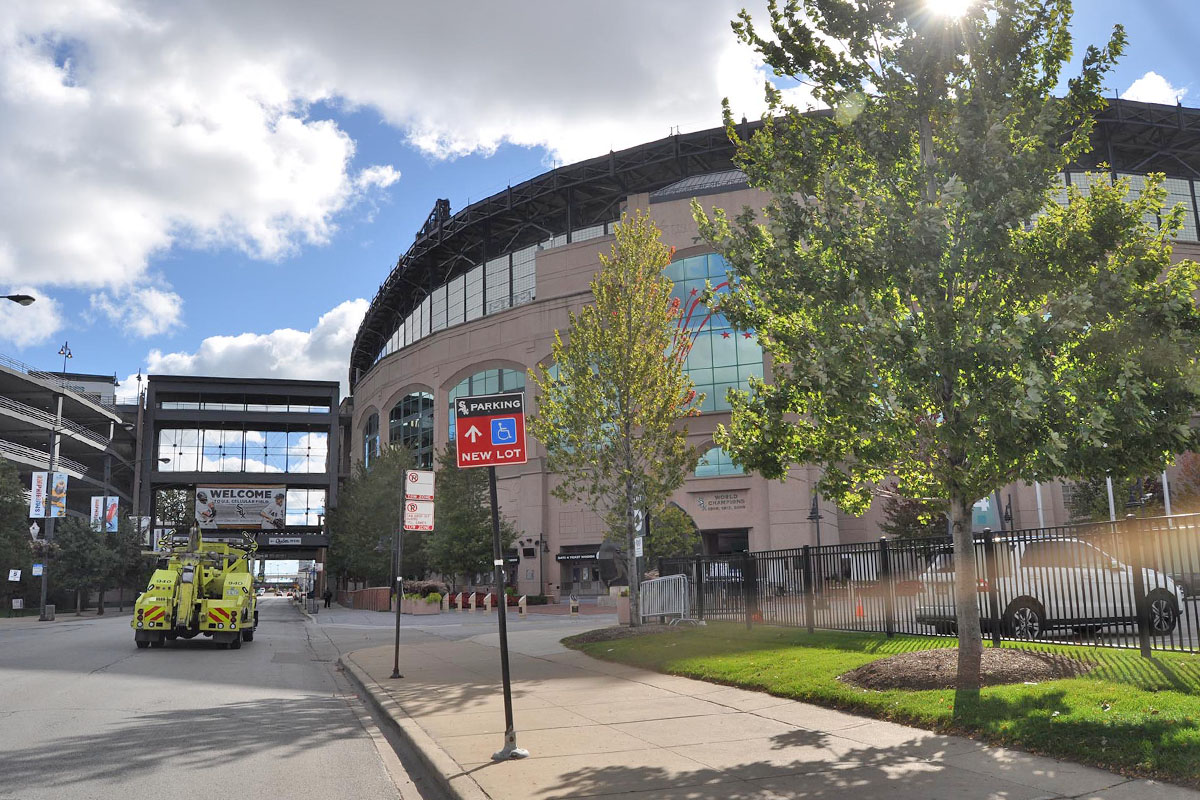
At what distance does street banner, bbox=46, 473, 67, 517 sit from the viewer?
52.3m

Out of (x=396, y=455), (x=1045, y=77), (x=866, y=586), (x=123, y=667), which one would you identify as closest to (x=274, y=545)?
(x=396, y=455)

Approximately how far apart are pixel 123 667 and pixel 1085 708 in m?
16.5

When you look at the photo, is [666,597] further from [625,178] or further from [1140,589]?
[625,178]

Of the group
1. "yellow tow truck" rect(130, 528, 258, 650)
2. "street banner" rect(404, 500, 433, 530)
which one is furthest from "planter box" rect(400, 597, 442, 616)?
"street banner" rect(404, 500, 433, 530)

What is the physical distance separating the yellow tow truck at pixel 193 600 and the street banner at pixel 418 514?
7.35 metres

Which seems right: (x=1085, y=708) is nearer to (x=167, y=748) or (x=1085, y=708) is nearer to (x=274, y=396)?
(x=167, y=748)

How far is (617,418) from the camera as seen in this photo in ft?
69.9

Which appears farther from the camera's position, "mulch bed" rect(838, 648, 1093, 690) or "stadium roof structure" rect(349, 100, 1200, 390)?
"stadium roof structure" rect(349, 100, 1200, 390)

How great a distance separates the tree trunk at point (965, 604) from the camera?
9820mm

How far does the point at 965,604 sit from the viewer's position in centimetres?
1020

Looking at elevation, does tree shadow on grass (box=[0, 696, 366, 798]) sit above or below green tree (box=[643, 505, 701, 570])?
below

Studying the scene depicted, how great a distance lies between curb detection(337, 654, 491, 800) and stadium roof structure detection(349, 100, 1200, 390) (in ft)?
163

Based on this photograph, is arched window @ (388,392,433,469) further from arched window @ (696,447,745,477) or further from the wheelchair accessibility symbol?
the wheelchair accessibility symbol

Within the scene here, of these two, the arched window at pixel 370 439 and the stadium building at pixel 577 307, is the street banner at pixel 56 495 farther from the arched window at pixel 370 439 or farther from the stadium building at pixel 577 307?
the arched window at pixel 370 439
